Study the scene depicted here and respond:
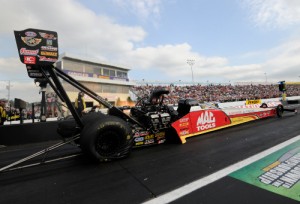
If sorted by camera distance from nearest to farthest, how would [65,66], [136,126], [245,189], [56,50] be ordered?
[245,189]
[56,50]
[136,126]
[65,66]

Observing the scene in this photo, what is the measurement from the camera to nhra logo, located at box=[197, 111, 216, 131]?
5.73m

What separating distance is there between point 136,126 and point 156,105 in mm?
983

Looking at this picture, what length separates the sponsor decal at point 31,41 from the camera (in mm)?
3483

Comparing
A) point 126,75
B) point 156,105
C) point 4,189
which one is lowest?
point 4,189

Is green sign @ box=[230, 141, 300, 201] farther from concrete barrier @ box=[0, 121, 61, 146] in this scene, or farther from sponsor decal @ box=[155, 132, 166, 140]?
concrete barrier @ box=[0, 121, 61, 146]

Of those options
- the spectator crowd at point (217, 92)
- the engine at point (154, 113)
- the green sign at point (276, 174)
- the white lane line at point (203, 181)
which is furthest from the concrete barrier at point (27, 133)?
the spectator crowd at point (217, 92)

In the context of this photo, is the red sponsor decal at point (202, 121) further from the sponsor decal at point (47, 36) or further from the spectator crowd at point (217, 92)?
the spectator crowd at point (217, 92)

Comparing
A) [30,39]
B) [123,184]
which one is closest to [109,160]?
[123,184]

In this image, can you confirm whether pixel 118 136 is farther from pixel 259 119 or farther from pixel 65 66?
pixel 65 66

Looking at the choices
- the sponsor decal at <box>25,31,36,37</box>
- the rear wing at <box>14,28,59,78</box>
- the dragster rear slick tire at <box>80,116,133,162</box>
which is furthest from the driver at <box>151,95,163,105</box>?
the sponsor decal at <box>25,31,36,37</box>

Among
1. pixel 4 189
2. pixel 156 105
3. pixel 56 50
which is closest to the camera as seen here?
pixel 4 189

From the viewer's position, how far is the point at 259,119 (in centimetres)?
845

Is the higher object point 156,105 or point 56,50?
point 56,50

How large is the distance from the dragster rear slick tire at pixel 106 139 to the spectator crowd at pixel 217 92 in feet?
95.7
